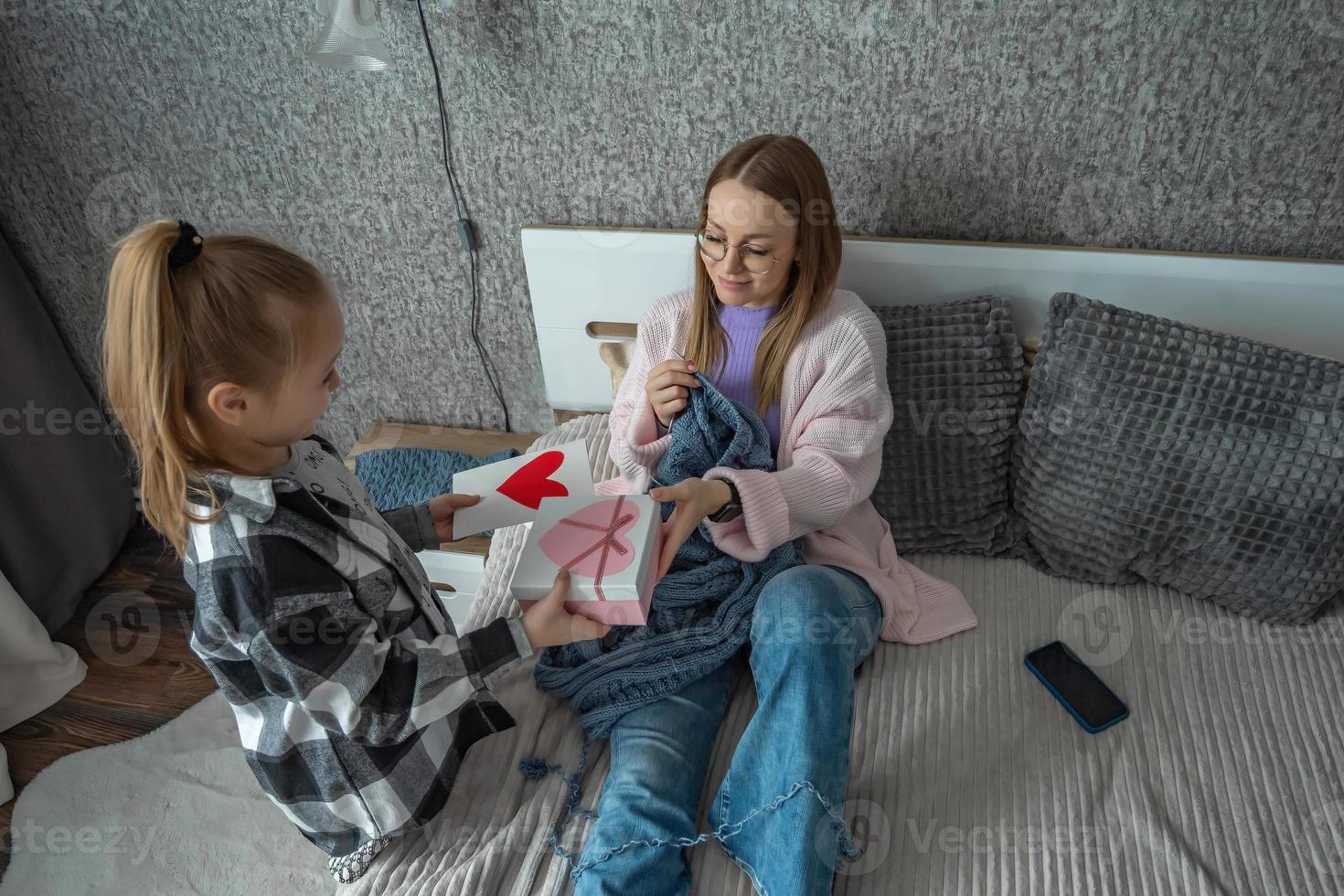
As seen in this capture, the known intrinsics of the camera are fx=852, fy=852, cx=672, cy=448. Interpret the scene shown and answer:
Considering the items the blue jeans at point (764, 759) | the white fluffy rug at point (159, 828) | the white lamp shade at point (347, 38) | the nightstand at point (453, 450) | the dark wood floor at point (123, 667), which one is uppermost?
the white lamp shade at point (347, 38)

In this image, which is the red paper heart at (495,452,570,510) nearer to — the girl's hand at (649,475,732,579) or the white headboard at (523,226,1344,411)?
the girl's hand at (649,475,732,579)

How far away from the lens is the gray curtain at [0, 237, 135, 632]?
173cm

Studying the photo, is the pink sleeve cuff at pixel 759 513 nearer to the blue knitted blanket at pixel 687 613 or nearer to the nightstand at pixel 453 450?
the blue knitted blanket at pixel 687 613

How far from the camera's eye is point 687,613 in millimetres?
1152

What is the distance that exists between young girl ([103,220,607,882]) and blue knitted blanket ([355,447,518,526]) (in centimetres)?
61

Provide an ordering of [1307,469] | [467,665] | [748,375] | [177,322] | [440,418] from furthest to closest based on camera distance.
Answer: [440,418] < [748,375] < [1307,469] < [467,665] < [177,322]

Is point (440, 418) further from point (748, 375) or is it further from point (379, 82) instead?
point (748, 375)

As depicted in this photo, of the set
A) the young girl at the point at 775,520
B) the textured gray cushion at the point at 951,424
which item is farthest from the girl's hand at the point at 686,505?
the textured gray cushion at the point at 951,424

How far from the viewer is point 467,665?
92 cm

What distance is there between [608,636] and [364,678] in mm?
371

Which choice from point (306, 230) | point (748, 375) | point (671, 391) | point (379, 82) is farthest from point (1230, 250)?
point (306, 230)

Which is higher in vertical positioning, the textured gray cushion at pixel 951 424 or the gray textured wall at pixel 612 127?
the gray textured wall at pixel 612 127

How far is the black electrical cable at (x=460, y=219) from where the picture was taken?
4.65ft

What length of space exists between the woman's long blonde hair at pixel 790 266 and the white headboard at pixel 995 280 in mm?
198
